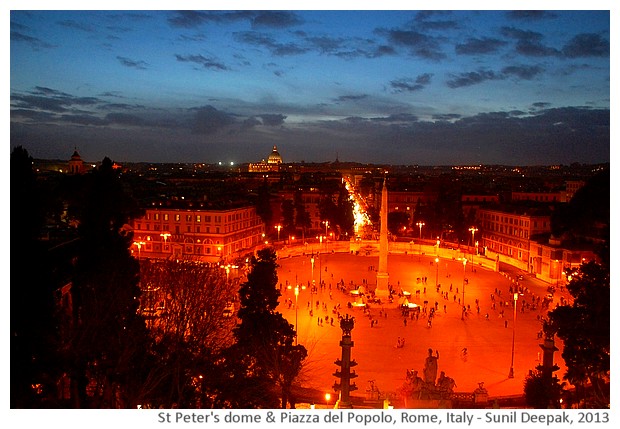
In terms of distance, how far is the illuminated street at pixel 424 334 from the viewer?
14.6m

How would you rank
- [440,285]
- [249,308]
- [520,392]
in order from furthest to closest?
[440,285] < [520,392] < [249,308]

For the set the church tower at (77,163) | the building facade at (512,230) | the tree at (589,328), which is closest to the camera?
the tree at (589,328)

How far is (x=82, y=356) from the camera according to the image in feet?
25.1

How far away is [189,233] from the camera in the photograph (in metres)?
33.6

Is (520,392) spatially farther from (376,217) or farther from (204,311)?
(376,217)

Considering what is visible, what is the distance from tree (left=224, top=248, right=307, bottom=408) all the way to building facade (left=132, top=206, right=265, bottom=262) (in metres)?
20.3

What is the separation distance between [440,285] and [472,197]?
23.9m

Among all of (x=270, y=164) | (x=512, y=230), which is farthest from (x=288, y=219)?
(x=270, y=164)

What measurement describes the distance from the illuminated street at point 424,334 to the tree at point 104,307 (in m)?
5.25

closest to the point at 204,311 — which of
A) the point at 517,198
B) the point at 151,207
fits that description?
the point at 151,207

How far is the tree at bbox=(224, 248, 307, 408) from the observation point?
31.3 ft

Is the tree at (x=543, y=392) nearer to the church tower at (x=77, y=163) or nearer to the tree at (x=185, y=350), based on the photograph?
the tree at (x=185, y=350)

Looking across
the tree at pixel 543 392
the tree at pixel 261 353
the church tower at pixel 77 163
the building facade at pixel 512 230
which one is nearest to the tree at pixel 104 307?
the tree at pixel 261 353

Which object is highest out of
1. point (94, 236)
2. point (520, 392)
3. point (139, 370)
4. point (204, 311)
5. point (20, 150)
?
point (20, 150)
